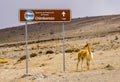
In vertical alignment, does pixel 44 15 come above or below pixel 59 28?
above

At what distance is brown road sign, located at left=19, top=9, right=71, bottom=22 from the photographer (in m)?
27.1

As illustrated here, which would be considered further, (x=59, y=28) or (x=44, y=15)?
(x=59, y=28)

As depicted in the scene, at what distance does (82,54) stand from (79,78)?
3.93 m

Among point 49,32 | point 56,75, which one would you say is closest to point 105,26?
point 49,32

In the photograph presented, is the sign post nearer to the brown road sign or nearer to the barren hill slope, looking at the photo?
the brown road sign

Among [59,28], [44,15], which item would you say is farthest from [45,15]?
[59,28]

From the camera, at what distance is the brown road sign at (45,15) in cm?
2709

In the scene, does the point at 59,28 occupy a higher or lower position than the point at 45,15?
lower

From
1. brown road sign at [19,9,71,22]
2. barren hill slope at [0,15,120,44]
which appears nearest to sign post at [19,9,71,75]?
brown road sign at [19,9,71,22]

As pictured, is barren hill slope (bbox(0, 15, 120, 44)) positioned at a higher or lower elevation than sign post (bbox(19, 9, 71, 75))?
lower

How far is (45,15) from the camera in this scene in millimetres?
27531

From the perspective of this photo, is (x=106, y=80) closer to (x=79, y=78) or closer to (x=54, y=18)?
(x=79, y=78)

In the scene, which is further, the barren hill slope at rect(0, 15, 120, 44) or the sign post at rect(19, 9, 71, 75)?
the barren hill slope at rect(0, 15, 120, 44)

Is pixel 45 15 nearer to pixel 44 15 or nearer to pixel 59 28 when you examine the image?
pixel 44 15
